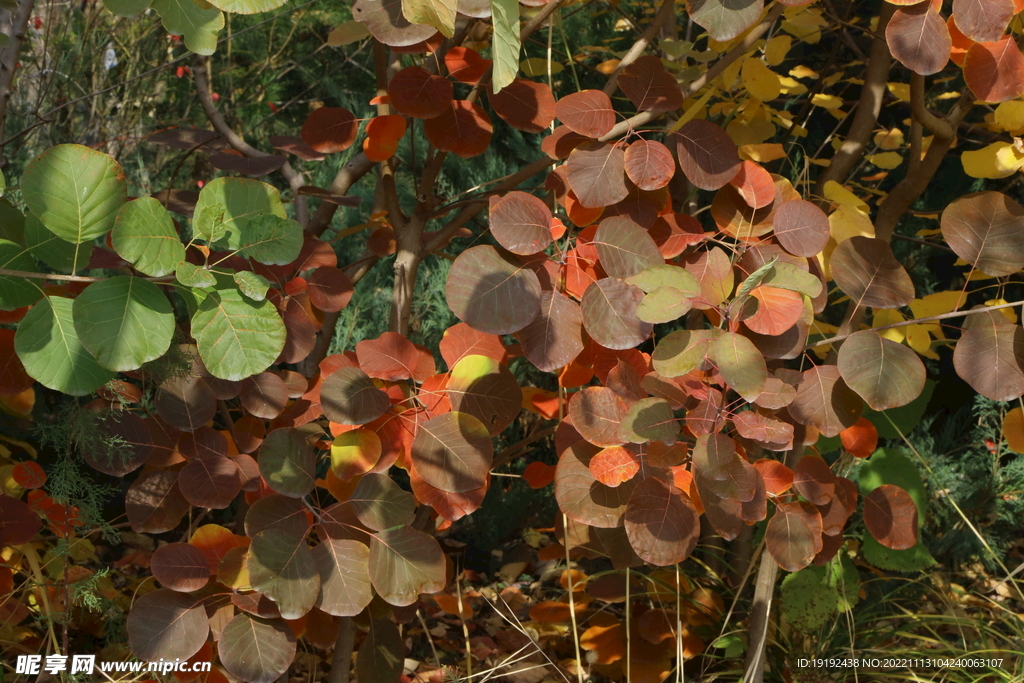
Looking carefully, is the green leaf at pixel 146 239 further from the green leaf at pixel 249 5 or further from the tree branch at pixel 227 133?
the tree branch at pixel 227 133

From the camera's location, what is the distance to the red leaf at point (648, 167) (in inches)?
40.0

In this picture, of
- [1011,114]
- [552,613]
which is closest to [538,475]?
[552,613]

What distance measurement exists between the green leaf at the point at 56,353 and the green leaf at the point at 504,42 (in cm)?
50

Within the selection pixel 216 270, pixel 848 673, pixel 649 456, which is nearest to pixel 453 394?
pixel 649 456

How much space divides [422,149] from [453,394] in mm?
1487

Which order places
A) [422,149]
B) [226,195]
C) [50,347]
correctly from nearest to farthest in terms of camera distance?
1. [50,347]
2. [226,195]
3. [422,149]

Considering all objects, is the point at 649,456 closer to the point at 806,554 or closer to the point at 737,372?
the point at 737,372

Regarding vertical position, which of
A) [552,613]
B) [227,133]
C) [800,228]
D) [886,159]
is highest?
[800,228]

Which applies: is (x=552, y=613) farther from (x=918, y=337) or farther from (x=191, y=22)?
(x=191, y=22)

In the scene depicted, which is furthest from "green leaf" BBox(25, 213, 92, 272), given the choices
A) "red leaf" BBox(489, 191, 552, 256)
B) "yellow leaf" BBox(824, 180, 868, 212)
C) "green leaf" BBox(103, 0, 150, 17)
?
"yellow leaf" BBox(824, 180, 868, 212)

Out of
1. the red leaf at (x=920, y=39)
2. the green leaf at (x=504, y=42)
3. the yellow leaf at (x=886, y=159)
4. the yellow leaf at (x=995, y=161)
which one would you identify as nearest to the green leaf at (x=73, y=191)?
the green leaf at (x=504, y=42)

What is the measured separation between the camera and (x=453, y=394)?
107 centimetres

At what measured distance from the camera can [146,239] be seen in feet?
2.53

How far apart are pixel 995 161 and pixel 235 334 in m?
1.08
